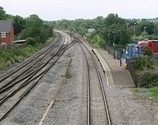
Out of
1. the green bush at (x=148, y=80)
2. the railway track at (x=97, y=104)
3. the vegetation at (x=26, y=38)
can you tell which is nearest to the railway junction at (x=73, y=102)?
the railway track at (x=97, y=104)

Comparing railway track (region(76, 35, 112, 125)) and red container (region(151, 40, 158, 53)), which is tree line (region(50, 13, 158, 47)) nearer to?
red container (region(151, 40, 158, 53))

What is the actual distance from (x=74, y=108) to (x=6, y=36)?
5970 centimetres

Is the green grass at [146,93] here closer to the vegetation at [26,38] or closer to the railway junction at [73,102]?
the railway junction at [73,102]

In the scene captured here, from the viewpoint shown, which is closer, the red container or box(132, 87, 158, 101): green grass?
box(132, 87, 158, 101): green grass

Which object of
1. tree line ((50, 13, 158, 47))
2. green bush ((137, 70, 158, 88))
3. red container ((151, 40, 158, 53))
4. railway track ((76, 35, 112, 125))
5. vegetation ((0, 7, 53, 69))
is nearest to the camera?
railway track ((76, 35, 112, 125))

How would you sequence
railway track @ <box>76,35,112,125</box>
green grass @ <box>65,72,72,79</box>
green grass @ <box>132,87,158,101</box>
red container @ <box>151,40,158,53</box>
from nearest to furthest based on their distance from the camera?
railway track @ <box>76,35,112,125</box> → green grass @ <box>132,87,158,101</box> → green grass @ <box>65,72,72,79</box> → red container @ <box>151,40,158,53</box>

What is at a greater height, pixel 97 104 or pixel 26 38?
pixel 26 38

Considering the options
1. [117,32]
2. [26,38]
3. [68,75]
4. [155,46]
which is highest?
[117,32]

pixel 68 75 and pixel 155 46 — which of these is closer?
pixel 68 75

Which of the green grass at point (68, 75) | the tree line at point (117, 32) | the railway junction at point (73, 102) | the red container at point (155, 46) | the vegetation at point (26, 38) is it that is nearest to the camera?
the railway junction at point (73, 102)

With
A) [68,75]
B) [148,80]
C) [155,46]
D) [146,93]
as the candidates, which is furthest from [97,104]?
[155,46]

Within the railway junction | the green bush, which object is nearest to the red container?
the railway junction

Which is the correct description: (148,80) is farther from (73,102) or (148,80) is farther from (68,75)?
(68,75)

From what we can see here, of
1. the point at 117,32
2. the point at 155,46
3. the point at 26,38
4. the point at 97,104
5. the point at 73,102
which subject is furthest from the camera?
the point at 26,38
